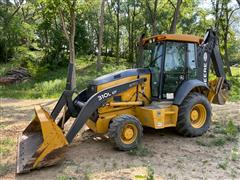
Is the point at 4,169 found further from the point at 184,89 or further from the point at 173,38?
the point at 173,38

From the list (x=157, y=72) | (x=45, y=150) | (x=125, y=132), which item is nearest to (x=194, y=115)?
(x=157, y=72)

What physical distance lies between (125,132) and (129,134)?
103 mm

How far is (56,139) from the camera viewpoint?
18.5 feet

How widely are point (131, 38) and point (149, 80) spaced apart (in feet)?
95.5

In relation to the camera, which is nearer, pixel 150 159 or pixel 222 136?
pixel 150 159

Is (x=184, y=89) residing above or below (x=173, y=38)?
below

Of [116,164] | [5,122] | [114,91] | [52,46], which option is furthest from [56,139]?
[52,46]

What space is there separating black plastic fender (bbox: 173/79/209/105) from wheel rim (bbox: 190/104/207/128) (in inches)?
18.9

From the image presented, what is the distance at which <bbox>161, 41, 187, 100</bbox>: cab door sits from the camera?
23.8 feet

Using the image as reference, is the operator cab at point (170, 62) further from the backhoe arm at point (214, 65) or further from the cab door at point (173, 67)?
the backhoe arm at point (214, 65)

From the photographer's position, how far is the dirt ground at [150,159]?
5.39m

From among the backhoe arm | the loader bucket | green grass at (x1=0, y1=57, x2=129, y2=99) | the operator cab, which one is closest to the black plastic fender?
the operator cab

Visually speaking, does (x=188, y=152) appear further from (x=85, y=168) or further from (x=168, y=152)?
(x=85, y=168)

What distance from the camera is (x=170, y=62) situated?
7.28 m
